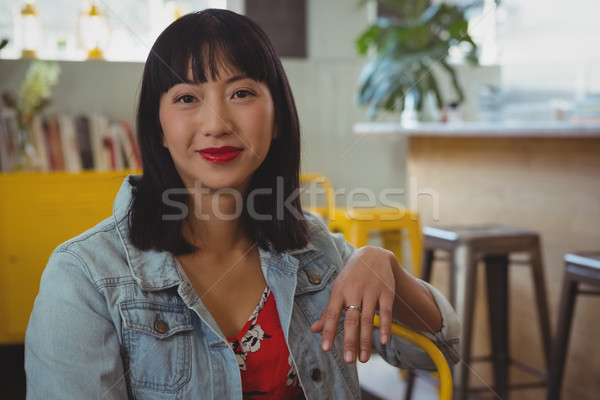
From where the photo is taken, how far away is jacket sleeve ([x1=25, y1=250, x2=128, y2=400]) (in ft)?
2.77

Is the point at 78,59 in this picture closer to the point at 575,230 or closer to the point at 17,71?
the point at 17,71

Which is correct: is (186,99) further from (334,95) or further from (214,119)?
(334,95)

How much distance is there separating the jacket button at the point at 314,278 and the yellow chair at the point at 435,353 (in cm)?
15

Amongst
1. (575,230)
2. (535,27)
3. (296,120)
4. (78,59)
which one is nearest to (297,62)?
(78,59)

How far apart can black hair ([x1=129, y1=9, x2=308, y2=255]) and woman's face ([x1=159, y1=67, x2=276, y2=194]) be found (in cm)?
2

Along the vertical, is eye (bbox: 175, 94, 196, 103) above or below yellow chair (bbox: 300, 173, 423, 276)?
above

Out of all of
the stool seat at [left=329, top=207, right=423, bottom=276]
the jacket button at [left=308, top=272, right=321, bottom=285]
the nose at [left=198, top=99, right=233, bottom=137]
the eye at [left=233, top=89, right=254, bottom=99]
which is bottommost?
the stool seat at [left=329, top=207, right=423, bottom=276]

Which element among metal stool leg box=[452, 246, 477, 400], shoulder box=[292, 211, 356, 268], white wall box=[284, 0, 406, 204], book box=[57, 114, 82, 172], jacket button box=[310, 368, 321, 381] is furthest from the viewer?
white wall box=[284, 0, 406, 204]

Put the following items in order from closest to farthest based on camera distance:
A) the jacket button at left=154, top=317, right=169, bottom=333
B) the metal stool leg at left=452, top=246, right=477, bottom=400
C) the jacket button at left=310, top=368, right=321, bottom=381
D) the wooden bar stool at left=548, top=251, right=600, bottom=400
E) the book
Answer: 1. the jacket button at left=154, top=317, right=169, bottom=333
2. the jacket button at left=310, top=368, right=321, bottom=381
3. the wooden bar stool at left=548, top=251, right=600, bottom=400
4. the metal stool leg at left=452, top=246, right=477, bottom=400
5. the book

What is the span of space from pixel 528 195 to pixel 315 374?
1.69 m

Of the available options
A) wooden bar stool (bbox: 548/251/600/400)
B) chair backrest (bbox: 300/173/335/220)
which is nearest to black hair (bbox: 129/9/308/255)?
wooden bar stool (bbox: 548/251/600/400)

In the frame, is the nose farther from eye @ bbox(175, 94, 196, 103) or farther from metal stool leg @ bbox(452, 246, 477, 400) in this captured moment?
metal stool leg @ bbox(452, 246, 477, 400)

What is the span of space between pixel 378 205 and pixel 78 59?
5.70 ft

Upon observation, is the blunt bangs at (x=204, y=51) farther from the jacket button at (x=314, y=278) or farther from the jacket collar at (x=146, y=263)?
the jacket button at (x=314, y=278)
